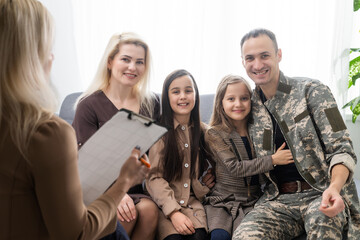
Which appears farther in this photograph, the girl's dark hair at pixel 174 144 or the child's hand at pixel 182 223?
the girl's dark hair at pixel 174 144

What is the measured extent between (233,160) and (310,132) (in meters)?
0.36

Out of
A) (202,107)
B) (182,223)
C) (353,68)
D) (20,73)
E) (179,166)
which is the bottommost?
(182,223)

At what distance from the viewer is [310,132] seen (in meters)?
1.51

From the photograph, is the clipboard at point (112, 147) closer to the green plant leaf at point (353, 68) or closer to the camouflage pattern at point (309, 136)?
the camouflage pattern at point (309, 136)

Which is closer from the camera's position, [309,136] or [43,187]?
[43,187]

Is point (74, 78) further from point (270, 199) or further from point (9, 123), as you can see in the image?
point (9, 123)

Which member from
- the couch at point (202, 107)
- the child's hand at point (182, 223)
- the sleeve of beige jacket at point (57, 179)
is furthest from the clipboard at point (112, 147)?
the couch at point (202, 107)

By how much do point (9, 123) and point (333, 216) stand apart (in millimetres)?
1077

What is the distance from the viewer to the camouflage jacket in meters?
1.40

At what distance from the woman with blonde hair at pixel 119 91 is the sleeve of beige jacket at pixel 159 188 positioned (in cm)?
5

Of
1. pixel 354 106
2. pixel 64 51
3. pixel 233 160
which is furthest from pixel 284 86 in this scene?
pixel 64 51

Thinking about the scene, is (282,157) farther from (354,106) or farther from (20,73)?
(354,106)

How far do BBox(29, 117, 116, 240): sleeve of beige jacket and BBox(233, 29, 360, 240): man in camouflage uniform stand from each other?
31.0 inches

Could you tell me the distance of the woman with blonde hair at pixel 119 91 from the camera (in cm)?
172
